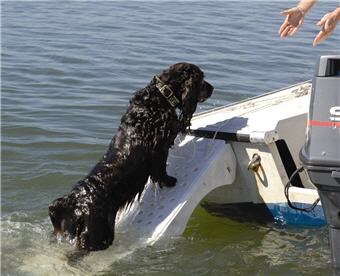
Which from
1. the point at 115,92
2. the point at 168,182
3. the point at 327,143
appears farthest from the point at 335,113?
the point at 115,92

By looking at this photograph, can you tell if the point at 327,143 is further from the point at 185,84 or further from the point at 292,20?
the point at 185,84

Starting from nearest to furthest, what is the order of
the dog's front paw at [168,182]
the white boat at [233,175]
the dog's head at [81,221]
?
the dog's head at [81,221]
the white boat at [233,175]
the dog's front paw at [168,182]

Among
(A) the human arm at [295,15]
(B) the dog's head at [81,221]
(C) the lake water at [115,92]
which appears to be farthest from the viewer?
(C) the lake water at [115,92]

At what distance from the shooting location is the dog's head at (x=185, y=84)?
5.59 metres

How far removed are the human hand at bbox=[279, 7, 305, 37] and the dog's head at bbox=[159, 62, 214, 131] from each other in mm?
1208

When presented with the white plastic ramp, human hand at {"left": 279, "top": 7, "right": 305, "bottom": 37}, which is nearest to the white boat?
the white plastic ramp

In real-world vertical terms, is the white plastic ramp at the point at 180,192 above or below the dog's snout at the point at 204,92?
below

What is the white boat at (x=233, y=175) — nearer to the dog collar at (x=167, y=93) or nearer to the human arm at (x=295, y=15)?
the dog collar at (x=167, y=93)

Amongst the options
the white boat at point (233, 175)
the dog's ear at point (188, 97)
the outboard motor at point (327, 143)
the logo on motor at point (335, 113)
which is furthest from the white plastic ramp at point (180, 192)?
the logo on motor at point (335, 113)

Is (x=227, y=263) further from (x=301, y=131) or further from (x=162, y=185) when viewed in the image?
(x=301, y=131)

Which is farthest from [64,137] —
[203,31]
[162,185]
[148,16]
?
[148,16]

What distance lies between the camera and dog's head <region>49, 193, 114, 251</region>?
5152 mm

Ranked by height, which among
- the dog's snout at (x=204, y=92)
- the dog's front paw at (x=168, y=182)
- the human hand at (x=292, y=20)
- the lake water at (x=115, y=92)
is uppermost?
the human hand at (x=292, y=20)

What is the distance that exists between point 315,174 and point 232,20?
1249cm
